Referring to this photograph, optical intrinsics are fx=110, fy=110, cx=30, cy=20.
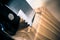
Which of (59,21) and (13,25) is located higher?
(59,21)

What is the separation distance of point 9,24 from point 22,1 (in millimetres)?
178

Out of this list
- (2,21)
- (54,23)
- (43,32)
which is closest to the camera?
(2,21)

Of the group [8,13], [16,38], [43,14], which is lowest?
[16,38]

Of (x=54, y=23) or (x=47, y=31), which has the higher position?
(x=54, y=23)

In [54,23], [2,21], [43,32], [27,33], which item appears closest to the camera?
[2,21]

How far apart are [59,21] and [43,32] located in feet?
1.22

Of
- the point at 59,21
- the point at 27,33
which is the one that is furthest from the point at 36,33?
the point at 59,21

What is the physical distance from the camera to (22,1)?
0.74 meters

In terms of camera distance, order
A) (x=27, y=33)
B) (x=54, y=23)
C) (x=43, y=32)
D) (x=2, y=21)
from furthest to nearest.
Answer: (x=54, y=23) → (x=43, y=32) → (x=27, y=33) → (x=2, y=21)

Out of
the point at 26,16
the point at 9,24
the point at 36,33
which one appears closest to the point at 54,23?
the point at 36,33

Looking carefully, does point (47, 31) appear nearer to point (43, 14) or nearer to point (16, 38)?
point (43, 14)

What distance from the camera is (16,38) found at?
2.53 ft

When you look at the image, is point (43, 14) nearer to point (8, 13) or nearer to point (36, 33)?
point (36, 33)

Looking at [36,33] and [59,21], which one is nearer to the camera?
[36,33]
